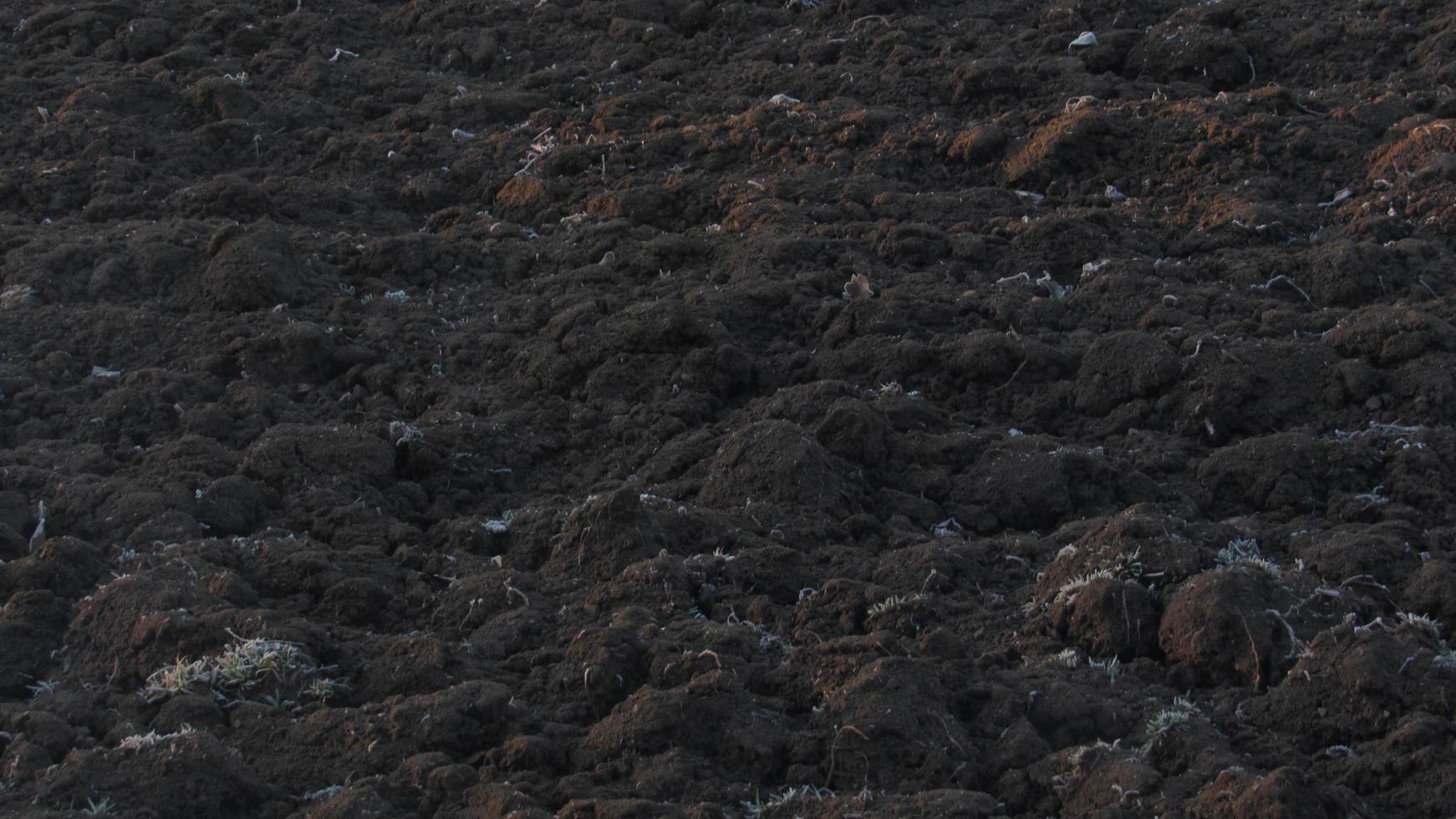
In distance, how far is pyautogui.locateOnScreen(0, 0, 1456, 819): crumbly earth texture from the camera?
10.3 ft

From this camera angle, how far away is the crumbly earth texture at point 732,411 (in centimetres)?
314

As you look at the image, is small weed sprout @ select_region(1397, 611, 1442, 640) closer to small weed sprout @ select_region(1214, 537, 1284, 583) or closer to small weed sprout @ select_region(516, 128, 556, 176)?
small weed sprout @ select_region(1214, 537, 1284, 583)

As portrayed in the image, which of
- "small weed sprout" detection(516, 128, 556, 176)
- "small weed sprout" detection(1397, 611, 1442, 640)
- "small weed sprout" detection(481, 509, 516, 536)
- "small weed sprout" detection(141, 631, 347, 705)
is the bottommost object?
"small weed sprout" detection(481, 509, 516, 536)

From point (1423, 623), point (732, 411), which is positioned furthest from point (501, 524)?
point (1423, 623)

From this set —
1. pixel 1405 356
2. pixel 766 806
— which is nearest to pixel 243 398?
pixel 766 806

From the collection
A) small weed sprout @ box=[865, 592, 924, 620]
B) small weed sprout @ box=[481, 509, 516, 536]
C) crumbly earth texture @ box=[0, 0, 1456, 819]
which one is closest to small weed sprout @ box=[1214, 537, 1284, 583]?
crumbly earth texture @ box=[0, 0, 1456, 819]

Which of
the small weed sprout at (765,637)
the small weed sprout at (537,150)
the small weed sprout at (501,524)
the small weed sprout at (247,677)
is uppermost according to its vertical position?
the small weed sprout at (537,150)

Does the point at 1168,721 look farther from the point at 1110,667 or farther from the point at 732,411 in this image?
the point at 732,411

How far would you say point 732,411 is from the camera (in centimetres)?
454

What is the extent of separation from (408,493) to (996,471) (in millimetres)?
1660

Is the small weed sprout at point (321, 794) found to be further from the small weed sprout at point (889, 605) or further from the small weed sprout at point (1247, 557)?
the small weed sprout at point (1247, 557)

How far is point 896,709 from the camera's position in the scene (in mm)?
3131

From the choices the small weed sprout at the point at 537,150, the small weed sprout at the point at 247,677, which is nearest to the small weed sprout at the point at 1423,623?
the small weed sprout at the point at 247,677

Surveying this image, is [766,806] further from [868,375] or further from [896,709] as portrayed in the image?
[868,375]
